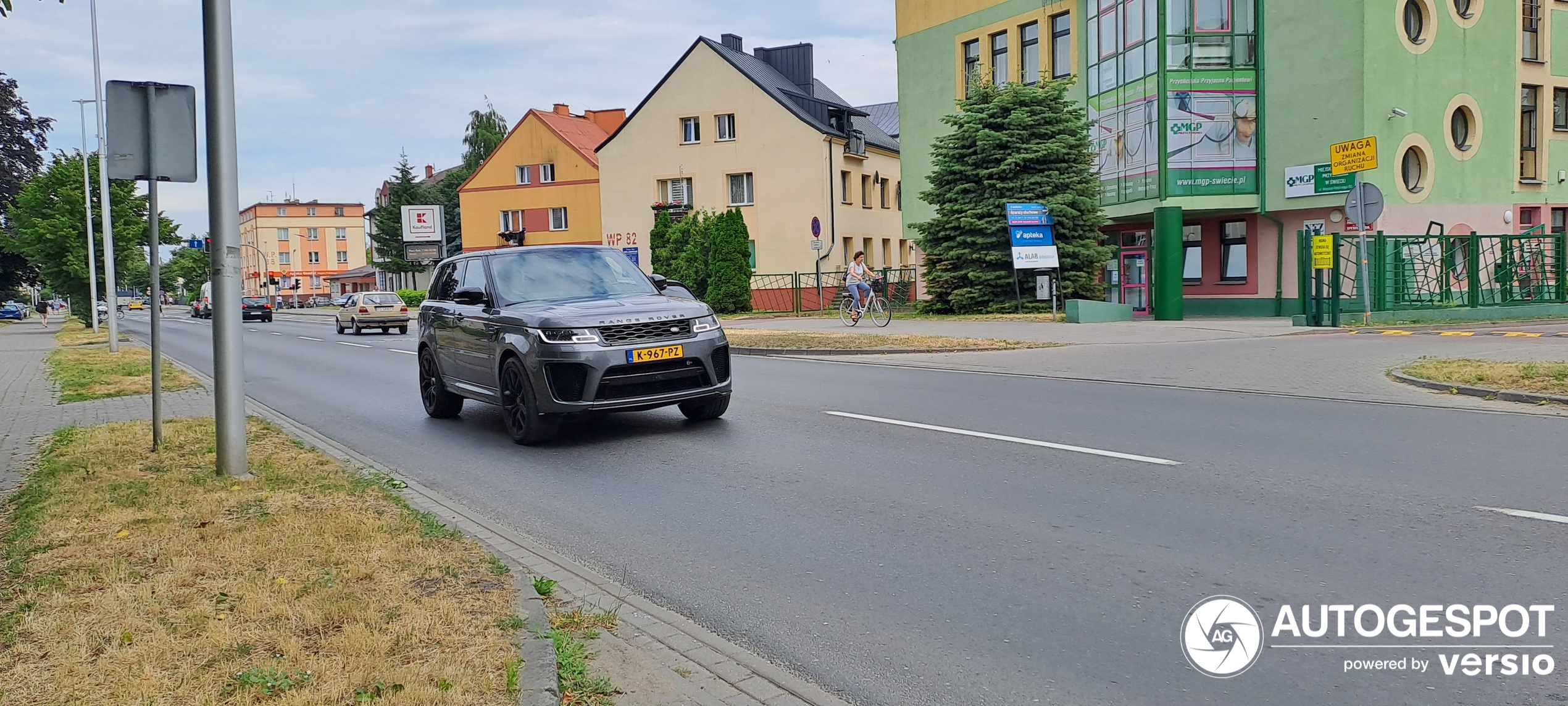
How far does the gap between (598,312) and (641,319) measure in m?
0.36

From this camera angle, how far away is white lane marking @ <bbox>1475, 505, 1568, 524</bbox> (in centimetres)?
556

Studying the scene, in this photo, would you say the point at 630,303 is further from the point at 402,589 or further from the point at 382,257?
the point at 382,257

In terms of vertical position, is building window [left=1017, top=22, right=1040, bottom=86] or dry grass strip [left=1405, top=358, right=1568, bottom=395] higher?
building window [left=1017, top=22, right=1040, bottom=86]

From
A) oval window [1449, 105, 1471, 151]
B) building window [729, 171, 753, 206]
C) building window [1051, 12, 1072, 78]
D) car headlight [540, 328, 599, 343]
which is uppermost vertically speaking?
building window [1051, 12, 1072, 78]

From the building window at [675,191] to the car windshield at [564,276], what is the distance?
39.1m

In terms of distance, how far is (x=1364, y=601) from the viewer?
436 cm

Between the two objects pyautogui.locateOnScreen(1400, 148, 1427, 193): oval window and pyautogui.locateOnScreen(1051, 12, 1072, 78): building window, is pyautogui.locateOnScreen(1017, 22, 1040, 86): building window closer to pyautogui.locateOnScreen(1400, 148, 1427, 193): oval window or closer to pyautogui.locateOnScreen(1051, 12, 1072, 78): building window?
pyautogui.locateOnScreen(1051, 12, 1072, 78): building window

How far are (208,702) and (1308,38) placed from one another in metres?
29.6

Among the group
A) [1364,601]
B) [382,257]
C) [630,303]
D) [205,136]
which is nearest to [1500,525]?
[1364,601]

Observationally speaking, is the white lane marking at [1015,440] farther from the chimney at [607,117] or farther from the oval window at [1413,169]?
the chimney at [607,117]

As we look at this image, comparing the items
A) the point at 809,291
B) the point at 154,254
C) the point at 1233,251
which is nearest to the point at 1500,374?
the point at 154,254

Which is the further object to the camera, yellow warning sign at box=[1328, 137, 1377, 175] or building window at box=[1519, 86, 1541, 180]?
building window at box=[1519, 86, 1541, 180]

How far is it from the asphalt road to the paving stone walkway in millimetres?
2450

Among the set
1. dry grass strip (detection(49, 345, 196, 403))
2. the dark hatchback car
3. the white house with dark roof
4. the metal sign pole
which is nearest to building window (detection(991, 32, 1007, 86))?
the white house with dark roof
